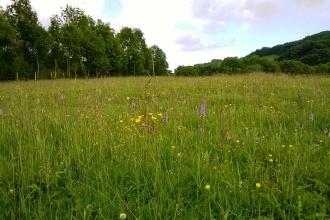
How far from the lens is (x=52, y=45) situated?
2261 centimetres

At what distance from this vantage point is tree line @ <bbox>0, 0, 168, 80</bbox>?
21.4 m

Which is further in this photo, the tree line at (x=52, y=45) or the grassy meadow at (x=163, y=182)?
the tree line at (x=52, y=45)

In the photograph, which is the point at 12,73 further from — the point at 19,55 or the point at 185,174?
the point at 185,174

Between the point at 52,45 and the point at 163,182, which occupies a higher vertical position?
the point at 52,45

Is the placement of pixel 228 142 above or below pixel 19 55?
below

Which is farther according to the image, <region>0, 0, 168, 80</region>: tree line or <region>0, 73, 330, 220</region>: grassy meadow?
<region>0, 0, 168, 80</region>: tree line

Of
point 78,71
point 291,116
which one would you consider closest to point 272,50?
point 78,71

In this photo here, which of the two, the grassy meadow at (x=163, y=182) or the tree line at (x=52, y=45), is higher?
the tree line at (x=52, y=45)

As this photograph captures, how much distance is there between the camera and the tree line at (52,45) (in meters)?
21.4

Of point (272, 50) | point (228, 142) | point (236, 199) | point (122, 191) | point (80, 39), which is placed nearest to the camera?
point (236, 199)

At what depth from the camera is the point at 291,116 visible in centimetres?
342

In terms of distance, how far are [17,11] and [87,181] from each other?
25736 mm

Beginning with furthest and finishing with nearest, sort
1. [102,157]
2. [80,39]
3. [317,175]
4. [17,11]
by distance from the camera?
[80,39], [17,11], [102,157], [317,175]

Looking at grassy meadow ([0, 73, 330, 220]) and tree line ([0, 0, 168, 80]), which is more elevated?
tree line ([0, 0, 168, 80])
